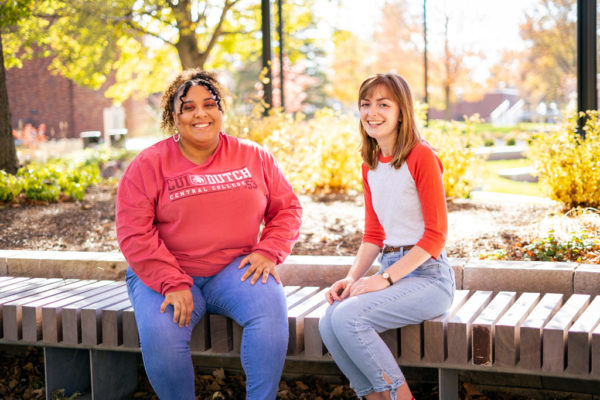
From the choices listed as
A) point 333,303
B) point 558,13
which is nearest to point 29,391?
point 333,303

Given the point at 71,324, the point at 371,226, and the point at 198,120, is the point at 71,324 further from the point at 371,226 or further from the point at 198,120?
the point at 371,226

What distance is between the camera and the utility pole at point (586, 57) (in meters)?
6.67

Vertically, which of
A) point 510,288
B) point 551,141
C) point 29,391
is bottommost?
point 29,391

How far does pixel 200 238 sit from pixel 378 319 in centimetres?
87

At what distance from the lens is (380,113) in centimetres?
300

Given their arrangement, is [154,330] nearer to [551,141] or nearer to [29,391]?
[29,391]

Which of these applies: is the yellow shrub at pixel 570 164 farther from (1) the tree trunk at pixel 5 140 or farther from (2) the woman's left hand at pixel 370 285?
(1) the tree trunk at pixel 5 140

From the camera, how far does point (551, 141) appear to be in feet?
20.1

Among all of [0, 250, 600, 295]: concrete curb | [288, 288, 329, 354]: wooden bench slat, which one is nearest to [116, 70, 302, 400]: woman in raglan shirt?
[288, 288, 329, 354]: wooden bench slat

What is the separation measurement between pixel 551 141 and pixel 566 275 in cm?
282

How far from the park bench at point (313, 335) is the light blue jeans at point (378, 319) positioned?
3.8 inches

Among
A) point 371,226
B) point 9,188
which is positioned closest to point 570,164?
point 371,226

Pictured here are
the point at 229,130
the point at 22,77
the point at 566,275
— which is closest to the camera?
the point at 566,275

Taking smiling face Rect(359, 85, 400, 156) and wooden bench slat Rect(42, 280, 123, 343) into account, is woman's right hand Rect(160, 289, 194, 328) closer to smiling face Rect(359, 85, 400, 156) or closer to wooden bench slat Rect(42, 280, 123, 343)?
wooden bench slat Rect(42, 280, 123, 343)
